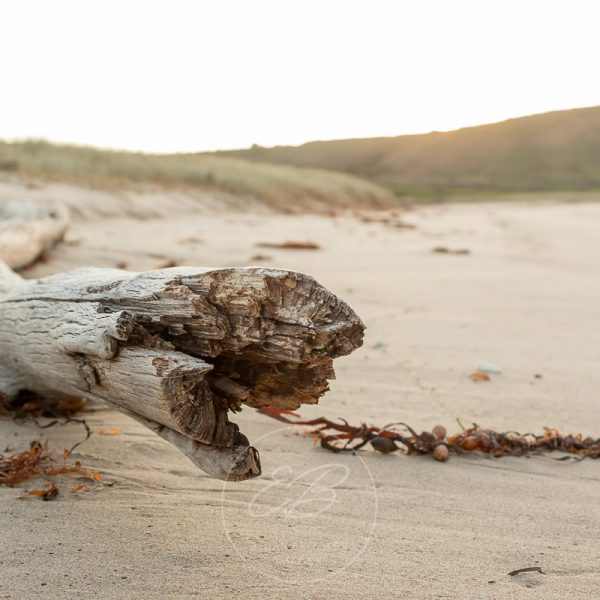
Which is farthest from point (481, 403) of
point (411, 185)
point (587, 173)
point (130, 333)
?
point (587, 173)

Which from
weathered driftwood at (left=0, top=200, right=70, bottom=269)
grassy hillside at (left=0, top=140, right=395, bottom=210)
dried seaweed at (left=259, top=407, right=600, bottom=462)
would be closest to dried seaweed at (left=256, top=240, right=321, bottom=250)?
weathered driftwood at (left=0, top=200, right=70, bottom=269)

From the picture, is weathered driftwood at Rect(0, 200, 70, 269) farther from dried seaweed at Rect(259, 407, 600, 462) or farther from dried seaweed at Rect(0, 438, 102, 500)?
dried seaweed at Rect(259, 407, 600, 462)

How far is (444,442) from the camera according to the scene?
2.55 metres

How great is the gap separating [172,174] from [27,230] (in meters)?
11.5

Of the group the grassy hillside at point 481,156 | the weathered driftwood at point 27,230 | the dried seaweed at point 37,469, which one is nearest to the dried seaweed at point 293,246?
the weathered driftwood at point 27,230

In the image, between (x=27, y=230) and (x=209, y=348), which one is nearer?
(x=209, y=348)

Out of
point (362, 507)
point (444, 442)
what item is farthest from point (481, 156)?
point (362, 507)

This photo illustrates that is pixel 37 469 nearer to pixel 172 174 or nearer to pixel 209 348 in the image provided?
pixel 209 348

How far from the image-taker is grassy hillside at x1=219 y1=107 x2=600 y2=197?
42.0 metres

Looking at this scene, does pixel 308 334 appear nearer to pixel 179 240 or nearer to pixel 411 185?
pixel 179 240

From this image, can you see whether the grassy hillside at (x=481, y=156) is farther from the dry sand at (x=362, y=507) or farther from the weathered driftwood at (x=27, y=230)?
the dry sand at (x=362, y=507)

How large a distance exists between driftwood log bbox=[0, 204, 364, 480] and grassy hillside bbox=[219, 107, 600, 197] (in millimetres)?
36843

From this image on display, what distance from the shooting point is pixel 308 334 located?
5.67 ft

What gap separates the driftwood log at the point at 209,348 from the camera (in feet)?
5.71
